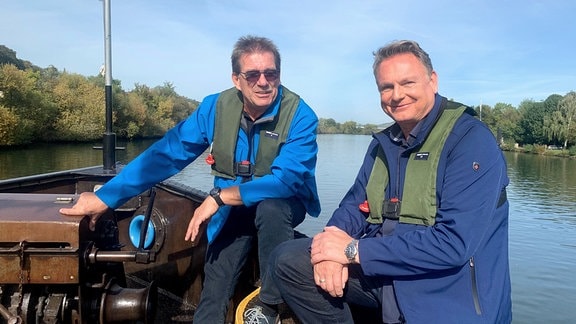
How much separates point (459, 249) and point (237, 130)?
1.36 m

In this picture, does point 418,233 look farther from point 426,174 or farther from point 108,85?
point 108,85

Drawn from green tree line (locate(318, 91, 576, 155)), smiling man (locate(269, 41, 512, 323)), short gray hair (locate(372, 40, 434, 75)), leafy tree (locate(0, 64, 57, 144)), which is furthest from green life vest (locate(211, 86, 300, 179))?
green tree line (locate(318, 91, 576, 155))

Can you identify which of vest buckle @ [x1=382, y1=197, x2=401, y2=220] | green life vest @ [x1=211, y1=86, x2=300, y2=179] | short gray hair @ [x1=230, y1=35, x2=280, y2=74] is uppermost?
short gray hair @ [x1=230, y1=35, x2=280, y2=74]

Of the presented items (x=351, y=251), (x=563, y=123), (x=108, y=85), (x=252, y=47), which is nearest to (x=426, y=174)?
(x=351, y=251)

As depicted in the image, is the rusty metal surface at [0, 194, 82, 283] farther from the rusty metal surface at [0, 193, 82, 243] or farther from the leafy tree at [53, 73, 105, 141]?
the leafy tree at [53, 73, 105, 141]

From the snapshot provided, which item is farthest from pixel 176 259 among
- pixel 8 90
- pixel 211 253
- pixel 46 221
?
pixel 8 90

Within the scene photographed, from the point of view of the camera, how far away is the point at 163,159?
8.58 ft

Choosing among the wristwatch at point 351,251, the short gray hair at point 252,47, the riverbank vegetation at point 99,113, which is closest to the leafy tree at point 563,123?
the riverbank vegetation at point 99,113

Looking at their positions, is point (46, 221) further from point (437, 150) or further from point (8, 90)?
point (8, 90)

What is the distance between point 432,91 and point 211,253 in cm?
147

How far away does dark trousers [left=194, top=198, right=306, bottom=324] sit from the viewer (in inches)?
96.1

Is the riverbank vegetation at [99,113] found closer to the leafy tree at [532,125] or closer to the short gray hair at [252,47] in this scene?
the leafy tree at [532,125]

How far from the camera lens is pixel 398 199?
6.83 ft

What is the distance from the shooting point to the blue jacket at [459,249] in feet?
5.83
